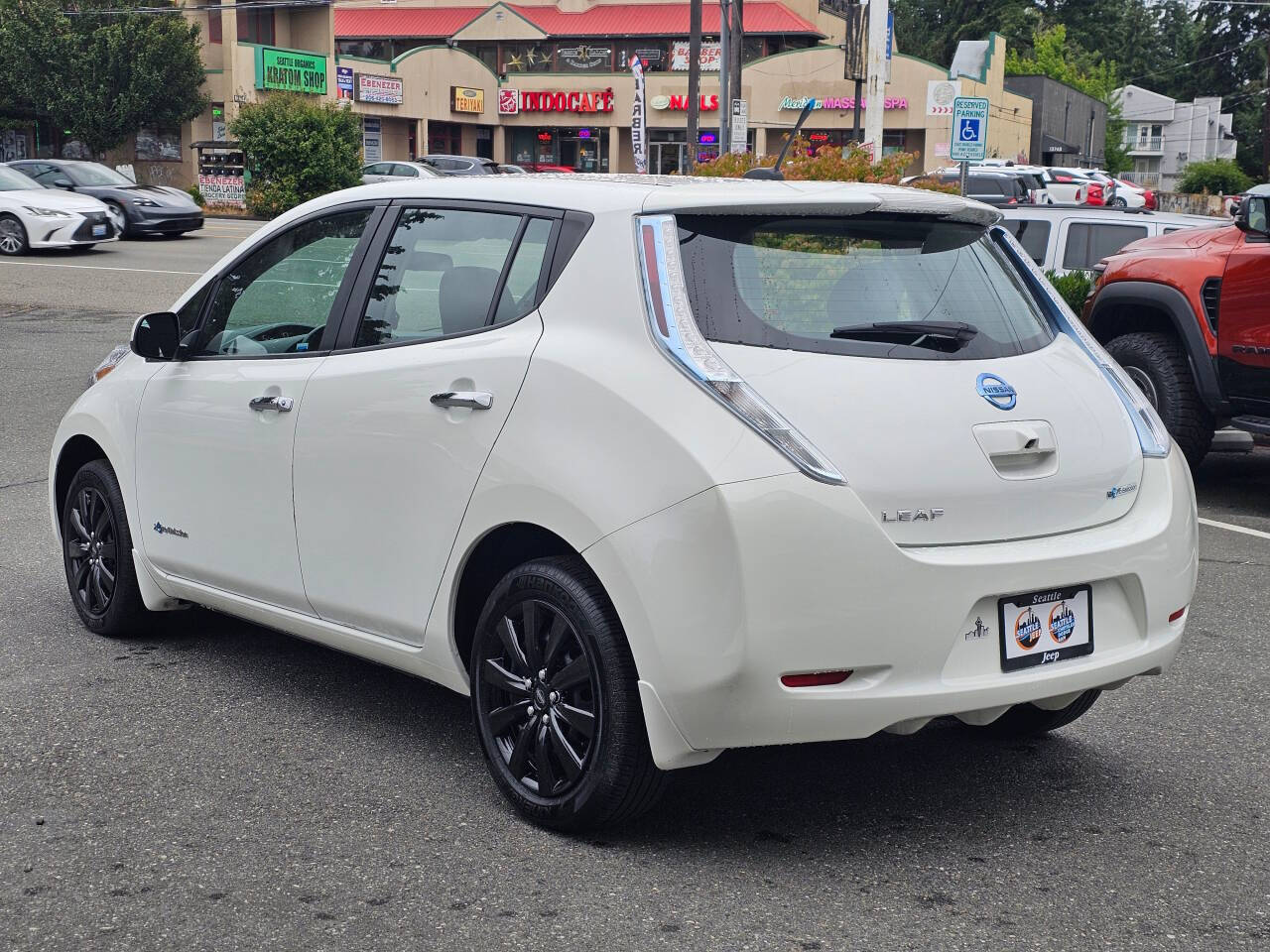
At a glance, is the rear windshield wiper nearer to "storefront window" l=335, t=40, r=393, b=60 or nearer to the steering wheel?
the steering wheel

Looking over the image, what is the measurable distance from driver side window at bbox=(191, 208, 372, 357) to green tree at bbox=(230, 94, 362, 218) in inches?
1389

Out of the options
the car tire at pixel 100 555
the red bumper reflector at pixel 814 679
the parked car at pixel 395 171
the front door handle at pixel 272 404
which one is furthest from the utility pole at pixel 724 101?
the red bumper reflector at pixel 814 679

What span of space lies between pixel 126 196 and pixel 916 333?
1067 inches

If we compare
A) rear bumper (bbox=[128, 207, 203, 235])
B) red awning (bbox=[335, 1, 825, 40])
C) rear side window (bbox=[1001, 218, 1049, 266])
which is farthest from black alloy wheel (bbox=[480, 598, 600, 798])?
red awning (bbox=[335, 1, 825, 40])

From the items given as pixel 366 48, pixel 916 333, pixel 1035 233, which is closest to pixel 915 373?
pixel 916 333

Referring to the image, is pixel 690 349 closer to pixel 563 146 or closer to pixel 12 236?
→ pixel 12 236

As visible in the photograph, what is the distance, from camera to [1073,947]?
3.38 meters

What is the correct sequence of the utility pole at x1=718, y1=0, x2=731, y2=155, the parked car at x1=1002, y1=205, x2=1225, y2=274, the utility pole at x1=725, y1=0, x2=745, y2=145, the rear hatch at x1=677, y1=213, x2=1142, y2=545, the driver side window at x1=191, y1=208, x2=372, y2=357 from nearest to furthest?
the rear hatch at x1=677, y1=213, x2=1142, y2=545
the driver side window at x1=191, y1=208, x2=372, y2=357
the parked car at x1=1002, y1=205, x2=1225, y2=274
the utility pole at x1=725, y1=0, x2=745, y2=145
the utility pole at x1=718, y1=0, x2=731, y2=155

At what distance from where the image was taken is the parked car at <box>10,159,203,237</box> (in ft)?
93.0

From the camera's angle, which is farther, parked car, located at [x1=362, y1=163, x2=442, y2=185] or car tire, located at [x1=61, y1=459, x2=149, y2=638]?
parked car, located at [x1=362, y1=163, x2=442, y2=185]

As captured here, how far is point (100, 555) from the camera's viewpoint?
574cm

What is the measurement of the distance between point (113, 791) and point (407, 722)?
0.97 m

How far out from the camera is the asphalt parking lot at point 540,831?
11.4 feet

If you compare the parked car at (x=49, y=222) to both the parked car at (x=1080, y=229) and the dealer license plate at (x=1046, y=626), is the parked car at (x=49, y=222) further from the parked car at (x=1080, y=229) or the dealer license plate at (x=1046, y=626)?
the dealer license plate at (x=1046, y=626)
